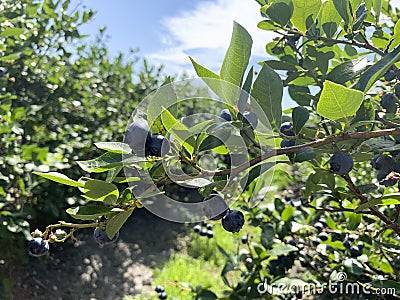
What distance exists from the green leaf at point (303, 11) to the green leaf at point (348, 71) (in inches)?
4.5

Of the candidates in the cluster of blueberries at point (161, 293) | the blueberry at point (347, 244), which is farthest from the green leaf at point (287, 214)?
the cluster of blueberries at point (161, 293)

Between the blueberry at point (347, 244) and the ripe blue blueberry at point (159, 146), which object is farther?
the blueberry at point (347, 244)

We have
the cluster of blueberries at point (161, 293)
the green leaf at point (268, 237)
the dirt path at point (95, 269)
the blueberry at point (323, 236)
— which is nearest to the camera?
the blueberry at point (323, 236)

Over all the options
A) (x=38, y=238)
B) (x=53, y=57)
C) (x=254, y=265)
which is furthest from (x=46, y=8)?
(x=38, y=238)

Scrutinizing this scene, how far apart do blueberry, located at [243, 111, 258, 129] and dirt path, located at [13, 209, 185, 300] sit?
9.02 ft

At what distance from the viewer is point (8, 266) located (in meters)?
3.01

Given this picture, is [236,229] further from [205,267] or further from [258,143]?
[205,267]

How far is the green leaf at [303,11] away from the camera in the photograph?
827 millimetres

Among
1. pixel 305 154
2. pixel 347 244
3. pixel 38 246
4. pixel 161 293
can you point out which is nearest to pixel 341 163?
pixel 305 154

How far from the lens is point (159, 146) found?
0.65m

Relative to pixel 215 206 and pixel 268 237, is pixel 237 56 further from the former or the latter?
pixel 268 237

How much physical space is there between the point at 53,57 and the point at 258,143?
3093mm

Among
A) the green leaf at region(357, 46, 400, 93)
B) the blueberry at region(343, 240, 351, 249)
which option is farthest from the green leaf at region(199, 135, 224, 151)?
the blueberry at region(343, 240, 351, 249)

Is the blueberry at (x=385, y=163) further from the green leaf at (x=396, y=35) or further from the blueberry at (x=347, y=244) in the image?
the blueberry at (x=347, y=244)
